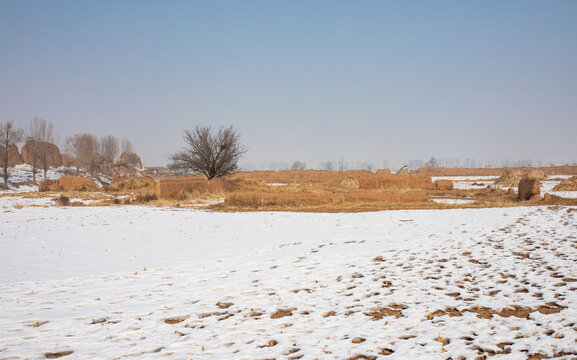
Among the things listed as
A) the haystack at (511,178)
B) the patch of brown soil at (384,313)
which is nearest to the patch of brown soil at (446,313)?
the patch of brown soil at (384,313)

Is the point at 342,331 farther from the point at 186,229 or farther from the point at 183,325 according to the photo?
the point at 186,229

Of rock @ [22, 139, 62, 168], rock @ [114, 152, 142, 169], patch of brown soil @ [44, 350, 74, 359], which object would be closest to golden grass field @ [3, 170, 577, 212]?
patch of brown soil @ [44, 350, 74, 359]

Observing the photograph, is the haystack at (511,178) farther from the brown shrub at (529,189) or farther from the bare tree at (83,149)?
the bare tree at (83,149)

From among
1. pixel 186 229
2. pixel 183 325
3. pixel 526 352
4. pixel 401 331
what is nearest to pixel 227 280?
pixel 183 325

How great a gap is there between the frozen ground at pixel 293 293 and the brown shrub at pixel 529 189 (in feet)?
28.7

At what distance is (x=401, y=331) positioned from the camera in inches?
145

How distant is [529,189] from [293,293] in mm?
16859

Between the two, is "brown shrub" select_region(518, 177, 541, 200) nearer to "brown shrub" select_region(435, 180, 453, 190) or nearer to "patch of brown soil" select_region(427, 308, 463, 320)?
"brown shrub" select_region(435, 180, 453, 190)

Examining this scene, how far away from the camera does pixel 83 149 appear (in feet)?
199

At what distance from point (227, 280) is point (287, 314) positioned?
5.54 feet

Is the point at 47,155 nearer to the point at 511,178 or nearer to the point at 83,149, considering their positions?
the point at 83,149

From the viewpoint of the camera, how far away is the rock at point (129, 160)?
67675mm

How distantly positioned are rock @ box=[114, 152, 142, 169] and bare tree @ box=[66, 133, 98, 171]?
4933mm

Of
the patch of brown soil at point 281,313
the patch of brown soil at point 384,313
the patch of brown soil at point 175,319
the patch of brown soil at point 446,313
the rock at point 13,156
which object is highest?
the rock at point 13,156
